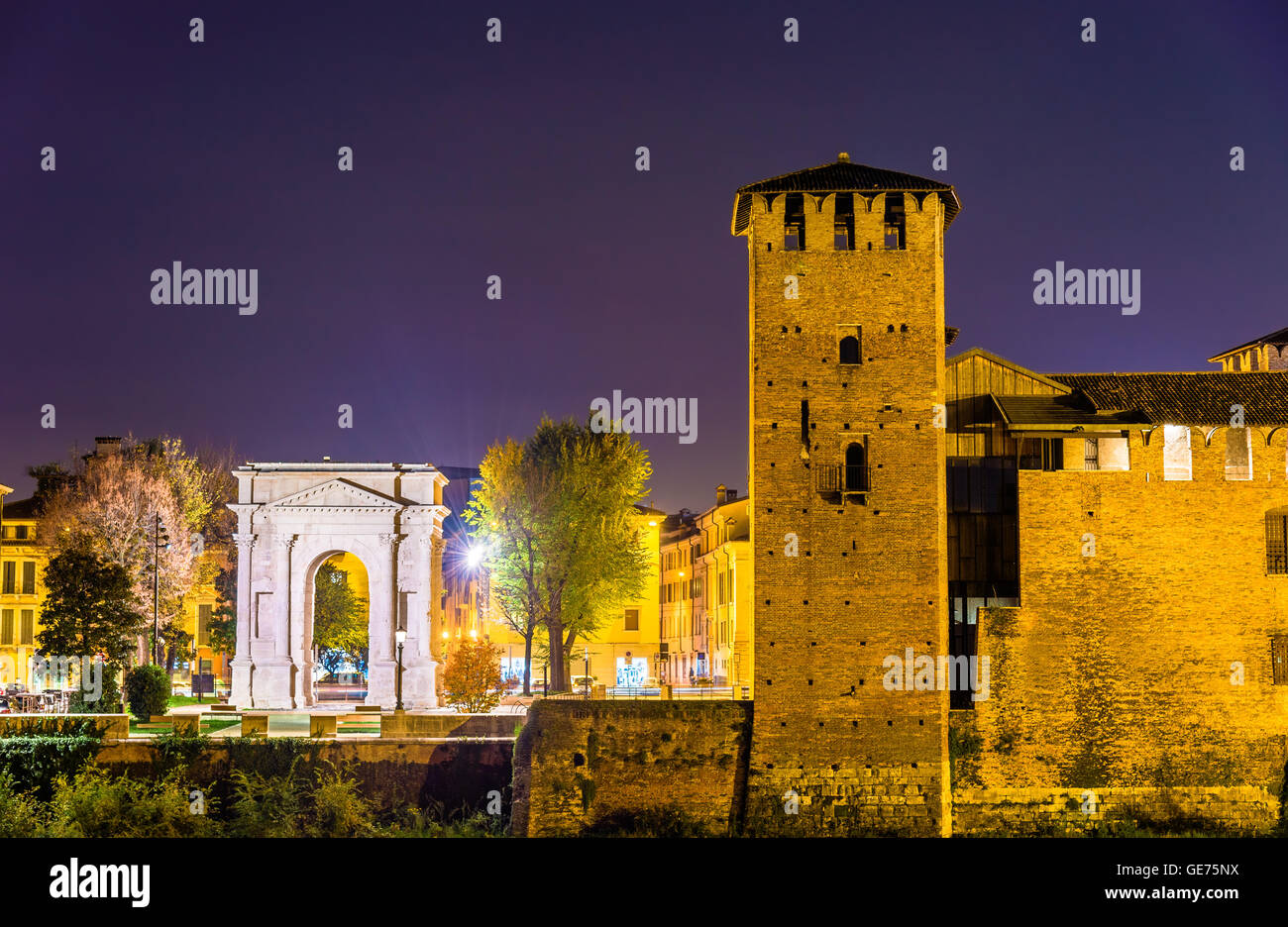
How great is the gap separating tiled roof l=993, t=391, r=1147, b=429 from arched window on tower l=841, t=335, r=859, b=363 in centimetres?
535

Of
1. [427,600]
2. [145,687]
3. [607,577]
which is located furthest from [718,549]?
[145,687]

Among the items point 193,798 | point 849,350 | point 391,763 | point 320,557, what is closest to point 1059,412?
point 849,350

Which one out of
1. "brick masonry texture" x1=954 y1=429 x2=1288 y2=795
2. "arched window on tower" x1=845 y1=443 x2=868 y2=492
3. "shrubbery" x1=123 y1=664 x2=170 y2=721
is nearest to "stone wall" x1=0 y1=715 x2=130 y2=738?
"shrubbery" x1=123 y1=664 x2=170 y2=721

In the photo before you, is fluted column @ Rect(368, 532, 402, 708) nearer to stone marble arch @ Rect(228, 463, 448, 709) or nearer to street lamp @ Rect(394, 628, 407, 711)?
stone marble arch @ Rect(228, 463, 448, 709)

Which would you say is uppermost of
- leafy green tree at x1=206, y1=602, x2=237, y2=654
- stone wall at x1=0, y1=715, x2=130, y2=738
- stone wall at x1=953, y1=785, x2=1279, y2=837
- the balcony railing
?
the balcony railing

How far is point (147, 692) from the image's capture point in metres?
45.6

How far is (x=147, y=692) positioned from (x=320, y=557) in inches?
446

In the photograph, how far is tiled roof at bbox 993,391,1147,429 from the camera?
36188 millimetres

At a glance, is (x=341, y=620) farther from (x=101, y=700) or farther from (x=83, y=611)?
(x=101, y=700)

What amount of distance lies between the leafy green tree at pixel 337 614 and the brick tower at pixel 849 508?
38.7 metres
